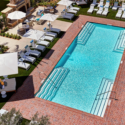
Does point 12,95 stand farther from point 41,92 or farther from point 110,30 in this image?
point 110,30

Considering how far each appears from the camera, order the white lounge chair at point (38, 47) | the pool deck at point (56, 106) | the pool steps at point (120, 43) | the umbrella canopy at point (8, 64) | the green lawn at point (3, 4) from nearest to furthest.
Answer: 1. the pool deck at point (56, 106)
2. the umbrella canopy at point (8, 64)
3. the white lounge chair at point (38, 47)
4. the pool steps at point (120, 43)
5. the green lawn at point (3, 4)

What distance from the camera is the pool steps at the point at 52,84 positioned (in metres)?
14.7

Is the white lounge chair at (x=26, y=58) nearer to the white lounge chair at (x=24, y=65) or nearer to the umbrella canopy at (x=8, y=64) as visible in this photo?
the white lounge chair at (x=24, y=65)

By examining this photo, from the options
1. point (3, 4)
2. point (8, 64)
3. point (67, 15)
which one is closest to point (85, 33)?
point (67, 15)

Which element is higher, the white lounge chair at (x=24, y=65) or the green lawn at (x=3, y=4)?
the green lawn at (x=3, y=4)

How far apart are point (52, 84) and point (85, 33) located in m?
9.92

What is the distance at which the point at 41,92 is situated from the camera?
14648mm

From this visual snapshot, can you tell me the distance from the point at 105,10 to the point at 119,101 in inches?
688

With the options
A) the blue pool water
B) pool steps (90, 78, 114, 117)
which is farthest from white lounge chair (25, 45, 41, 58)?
pool steps (90, 78, 114, 117)

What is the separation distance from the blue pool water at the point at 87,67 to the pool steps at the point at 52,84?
0.10 meters

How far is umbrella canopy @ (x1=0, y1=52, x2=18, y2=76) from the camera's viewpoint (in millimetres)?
13462

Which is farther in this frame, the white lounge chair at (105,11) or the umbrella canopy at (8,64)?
the white lounge chair at (105,11)

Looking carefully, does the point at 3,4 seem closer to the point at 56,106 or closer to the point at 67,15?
the point at 67,15

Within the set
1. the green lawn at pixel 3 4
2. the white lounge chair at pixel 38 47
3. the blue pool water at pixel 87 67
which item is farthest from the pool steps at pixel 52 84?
the green lawn at pixel 3 4
